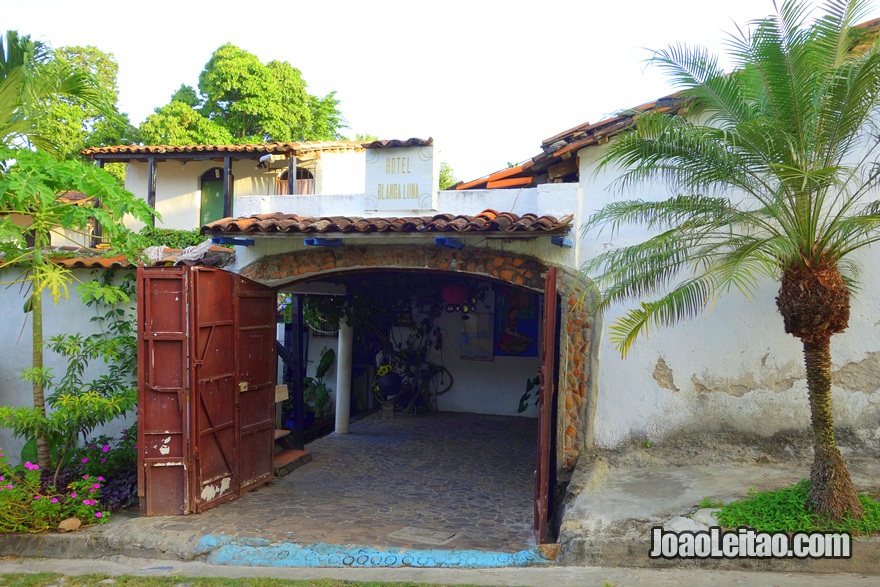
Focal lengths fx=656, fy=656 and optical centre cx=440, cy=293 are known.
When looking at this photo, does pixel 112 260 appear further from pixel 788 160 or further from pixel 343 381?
pixel 788 160

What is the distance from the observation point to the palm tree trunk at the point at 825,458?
16.8 ft

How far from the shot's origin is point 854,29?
17.1 ft

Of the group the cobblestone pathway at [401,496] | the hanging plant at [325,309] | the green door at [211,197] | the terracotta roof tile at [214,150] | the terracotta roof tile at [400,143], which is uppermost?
the terracotta roof tile at [214,150]

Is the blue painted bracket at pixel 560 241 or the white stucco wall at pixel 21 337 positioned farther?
the white stucco wall at pixel 21 337

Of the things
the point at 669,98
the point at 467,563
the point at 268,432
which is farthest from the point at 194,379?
the point at 669,98

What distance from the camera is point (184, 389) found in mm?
7168

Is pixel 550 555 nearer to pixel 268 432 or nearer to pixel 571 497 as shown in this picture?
pixel 571 497

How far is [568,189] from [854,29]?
9.89 ft

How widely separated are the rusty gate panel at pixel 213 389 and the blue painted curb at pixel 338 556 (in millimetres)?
1064

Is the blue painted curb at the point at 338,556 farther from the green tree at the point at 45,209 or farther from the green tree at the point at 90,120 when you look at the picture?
the green tree at the point at 90,120

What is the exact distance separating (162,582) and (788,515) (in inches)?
207

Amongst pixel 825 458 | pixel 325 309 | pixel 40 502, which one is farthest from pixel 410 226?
pixel 325 309

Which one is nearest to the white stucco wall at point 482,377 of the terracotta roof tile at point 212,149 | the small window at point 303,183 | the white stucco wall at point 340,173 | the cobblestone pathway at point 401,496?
the cobblestone pathway at point 401,496

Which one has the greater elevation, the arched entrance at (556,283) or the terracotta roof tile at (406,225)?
the terracotta roof tile at (406,225)
